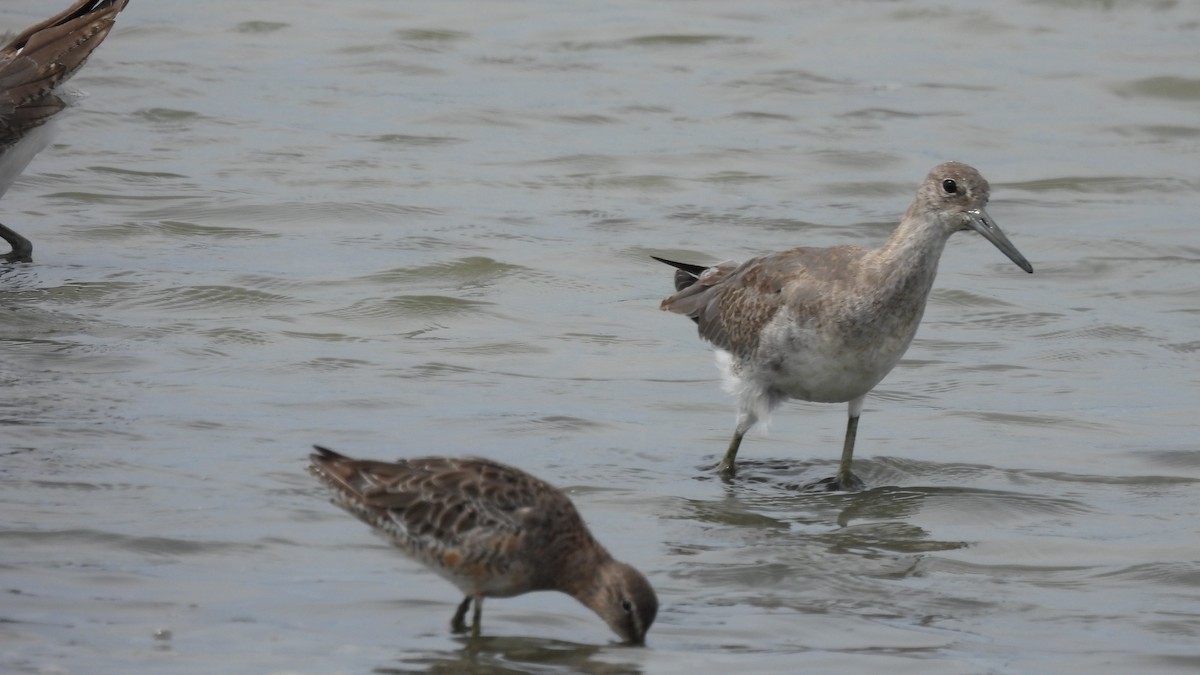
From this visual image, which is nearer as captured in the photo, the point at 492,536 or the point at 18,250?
the point at 492,536

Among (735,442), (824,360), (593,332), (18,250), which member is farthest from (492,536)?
(18,250)

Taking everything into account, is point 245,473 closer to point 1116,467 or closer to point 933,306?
point 1116,467

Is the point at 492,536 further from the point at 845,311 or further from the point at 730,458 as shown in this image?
the point at 730,458

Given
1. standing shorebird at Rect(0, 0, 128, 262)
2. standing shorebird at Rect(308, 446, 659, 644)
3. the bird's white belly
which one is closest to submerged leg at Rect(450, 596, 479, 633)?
standing shorebird at Rect(308, 446, 659, 644)

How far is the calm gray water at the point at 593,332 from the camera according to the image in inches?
293

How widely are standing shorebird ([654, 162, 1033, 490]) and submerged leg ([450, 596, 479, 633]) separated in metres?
2.67

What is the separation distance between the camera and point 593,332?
12219 mm

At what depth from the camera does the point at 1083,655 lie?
722 cm

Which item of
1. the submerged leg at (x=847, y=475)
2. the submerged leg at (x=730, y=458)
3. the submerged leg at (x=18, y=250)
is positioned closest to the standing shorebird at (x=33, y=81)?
the submerged leg at (x=18, y=250)

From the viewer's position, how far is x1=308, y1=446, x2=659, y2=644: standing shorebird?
698 centimetres

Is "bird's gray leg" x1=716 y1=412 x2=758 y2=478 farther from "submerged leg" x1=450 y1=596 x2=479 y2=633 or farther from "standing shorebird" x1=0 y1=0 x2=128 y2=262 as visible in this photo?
"standing shorebird" x1=0 y1=0 x2=128 y2=262

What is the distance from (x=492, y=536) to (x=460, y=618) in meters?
0.39

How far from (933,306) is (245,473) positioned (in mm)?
5983

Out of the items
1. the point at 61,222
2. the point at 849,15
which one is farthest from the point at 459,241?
the point at 849,15
